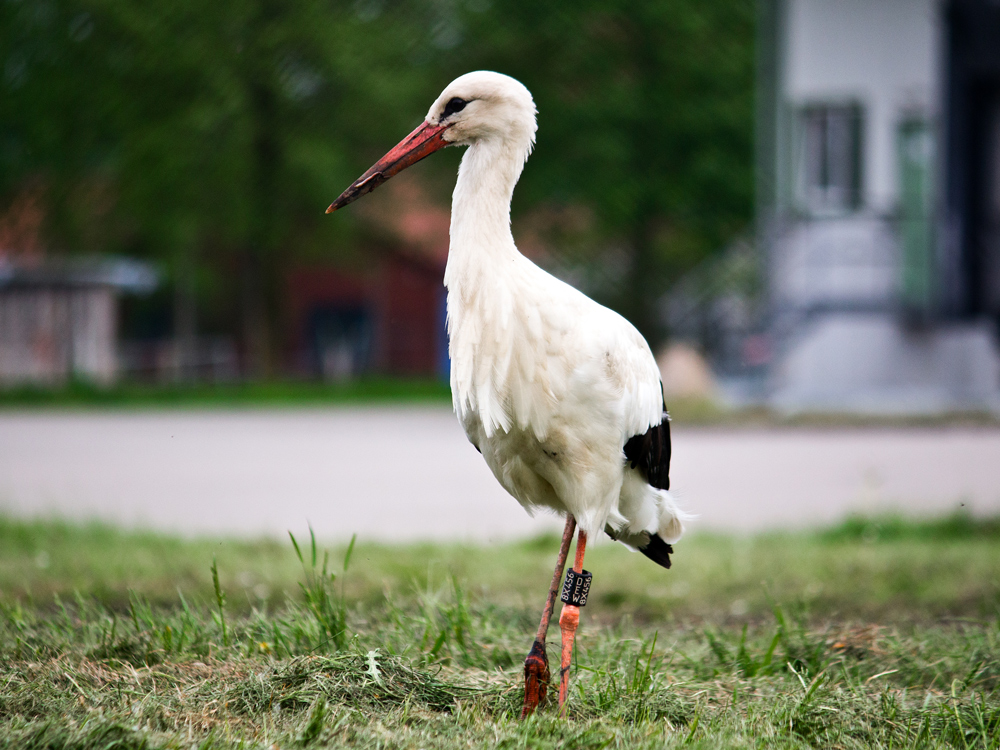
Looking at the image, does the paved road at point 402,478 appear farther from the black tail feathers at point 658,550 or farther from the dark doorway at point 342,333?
the dark doorway at point 342,333

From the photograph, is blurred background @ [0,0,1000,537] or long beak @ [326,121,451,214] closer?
long beak @ [326,121,451,214]

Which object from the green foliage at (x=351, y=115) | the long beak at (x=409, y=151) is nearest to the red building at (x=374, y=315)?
the green foliage at (x=351, y=115)

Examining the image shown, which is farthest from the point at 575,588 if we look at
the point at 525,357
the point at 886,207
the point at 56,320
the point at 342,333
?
the point at 342,333

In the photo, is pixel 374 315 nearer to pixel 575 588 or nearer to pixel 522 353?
pixel 575 588

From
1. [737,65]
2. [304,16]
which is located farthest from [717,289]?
[304,16]

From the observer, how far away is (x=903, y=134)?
49.7ft

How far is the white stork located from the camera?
3047mm

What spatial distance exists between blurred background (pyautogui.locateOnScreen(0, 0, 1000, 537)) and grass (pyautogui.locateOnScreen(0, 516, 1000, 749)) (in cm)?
253

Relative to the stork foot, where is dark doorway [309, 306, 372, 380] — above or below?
above

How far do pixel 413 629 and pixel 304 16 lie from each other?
70.5 ft

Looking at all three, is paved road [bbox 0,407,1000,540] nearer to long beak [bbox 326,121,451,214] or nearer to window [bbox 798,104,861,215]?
window [bbox 798,104,861,215]

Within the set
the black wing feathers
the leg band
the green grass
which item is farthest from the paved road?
the green grass

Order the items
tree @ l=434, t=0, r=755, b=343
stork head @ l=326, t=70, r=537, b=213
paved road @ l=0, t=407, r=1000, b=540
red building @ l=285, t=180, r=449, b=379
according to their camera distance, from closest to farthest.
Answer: stork head @ l=326, t=70, r=537, b=213 < paved road @ l=0, t=407, r=1000, b=540 < tree @ l=434, t=0, r=755, b=343 < red building @ l=285, t=180, r=449, b=379

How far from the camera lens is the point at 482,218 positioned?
3158mm
